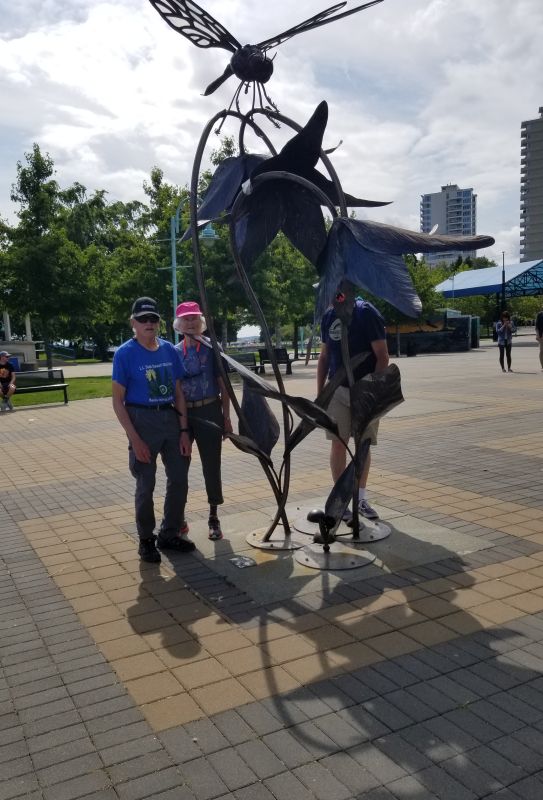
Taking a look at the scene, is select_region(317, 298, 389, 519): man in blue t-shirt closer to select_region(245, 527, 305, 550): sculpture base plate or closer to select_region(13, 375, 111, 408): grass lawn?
select_region(245, 527, 305, 550): sculpture base plate

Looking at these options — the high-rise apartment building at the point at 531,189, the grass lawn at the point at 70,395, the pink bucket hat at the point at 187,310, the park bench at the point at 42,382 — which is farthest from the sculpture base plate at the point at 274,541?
the high-rise apartment building at the point at 531,189

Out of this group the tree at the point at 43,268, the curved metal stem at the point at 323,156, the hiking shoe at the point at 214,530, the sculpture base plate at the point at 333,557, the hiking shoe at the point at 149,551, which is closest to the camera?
the curved metal stem at the point at 323,156

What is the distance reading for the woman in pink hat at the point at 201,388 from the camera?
15.9 ft

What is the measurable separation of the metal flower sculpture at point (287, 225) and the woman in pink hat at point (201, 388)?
0.14 metres

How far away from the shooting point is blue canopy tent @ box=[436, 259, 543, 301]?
4197 centimetres

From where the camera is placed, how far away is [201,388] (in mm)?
4879

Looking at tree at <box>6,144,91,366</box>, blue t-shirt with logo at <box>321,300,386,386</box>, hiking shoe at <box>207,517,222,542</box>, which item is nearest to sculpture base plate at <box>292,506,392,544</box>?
hiking shoe at <box>207,517,222,542</box>

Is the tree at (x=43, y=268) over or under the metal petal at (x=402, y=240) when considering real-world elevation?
over

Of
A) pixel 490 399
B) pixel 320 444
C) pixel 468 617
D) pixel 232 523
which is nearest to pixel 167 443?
pixel 232 523

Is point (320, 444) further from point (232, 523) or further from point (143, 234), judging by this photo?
point (143, 234)

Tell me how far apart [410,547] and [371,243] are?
2164 mm

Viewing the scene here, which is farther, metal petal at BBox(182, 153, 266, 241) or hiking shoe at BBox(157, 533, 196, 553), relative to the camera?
hiking shoe at BBox(157, 533, 196, 553)

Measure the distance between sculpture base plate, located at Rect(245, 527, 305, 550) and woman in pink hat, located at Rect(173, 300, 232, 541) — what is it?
532mm

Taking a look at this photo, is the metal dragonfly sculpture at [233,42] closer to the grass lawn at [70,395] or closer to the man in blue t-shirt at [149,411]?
the man in blue t-shirt at [149,411]
